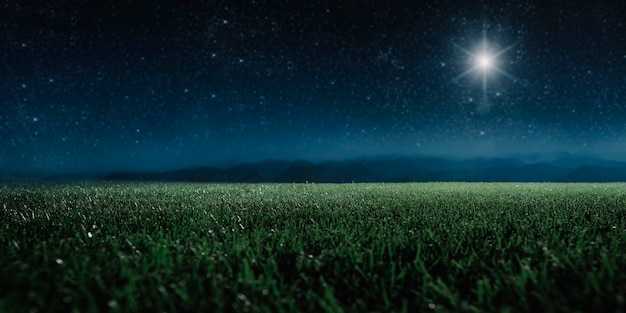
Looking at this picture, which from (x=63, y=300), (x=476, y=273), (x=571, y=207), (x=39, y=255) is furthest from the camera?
(x=571, y=207)

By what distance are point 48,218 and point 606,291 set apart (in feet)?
16.0

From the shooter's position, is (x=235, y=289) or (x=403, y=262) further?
(x=403, y=262)

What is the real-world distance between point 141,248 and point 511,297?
2463mm

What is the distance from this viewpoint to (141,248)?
282 cm

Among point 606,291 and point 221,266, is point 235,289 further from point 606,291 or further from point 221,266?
point 606,291

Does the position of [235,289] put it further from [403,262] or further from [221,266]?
[403,262]

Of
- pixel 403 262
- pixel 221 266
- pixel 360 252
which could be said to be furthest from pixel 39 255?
pixel 403 262

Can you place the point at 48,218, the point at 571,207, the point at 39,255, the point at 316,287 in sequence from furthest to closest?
the point at 571,207
the point at 48,218
the point at 39,255
the point at 316,287

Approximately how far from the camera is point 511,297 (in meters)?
1.75

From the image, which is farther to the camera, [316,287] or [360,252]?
[360,252]

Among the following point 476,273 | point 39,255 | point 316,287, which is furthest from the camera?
point 39,255

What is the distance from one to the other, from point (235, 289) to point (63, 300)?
2.44 feet

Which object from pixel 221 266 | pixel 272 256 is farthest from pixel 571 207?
pixel 221 266

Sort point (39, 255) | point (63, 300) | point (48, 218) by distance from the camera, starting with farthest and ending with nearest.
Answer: point (48, 218)
point (39, 255)
point (63, 300)
